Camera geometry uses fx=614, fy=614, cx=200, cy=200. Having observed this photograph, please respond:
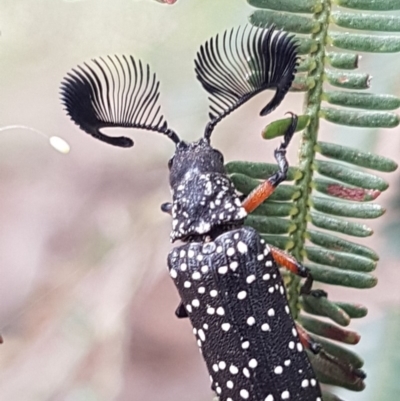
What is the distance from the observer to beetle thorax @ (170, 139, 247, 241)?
1.34 m

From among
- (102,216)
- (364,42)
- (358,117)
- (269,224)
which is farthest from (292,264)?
(102,216)

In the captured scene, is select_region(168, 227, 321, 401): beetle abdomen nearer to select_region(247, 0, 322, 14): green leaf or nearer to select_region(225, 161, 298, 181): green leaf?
select_region(225, 161, 298, 181): green leaf

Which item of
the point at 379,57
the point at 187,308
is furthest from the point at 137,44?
the point at 187,308

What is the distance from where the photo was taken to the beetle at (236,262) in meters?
1.17

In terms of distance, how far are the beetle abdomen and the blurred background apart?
1.65ft

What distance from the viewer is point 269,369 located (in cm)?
118

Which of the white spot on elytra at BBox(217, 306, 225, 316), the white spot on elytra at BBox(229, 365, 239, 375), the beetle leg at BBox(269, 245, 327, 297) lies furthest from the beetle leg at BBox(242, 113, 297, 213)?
the white spot on elytra at BBox(229, 365, 239, 375)

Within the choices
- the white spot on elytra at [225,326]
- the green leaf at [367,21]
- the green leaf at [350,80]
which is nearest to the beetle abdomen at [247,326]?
the white spot on elytra at [225,326]

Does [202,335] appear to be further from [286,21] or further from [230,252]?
[286,21]

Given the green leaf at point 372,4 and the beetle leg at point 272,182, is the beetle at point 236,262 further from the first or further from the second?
the green leaf at point 372,4

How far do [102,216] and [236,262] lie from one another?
2.76ft

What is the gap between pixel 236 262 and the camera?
49.1 inches

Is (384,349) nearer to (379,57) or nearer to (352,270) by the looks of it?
(352,270)

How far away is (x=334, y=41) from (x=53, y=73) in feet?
3.37
